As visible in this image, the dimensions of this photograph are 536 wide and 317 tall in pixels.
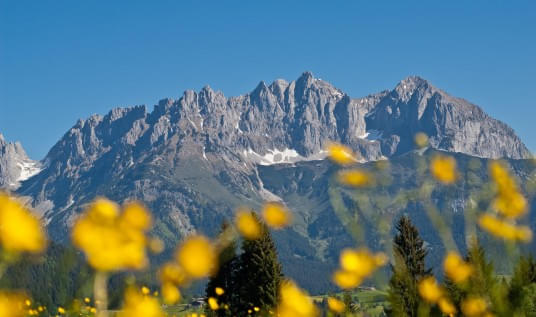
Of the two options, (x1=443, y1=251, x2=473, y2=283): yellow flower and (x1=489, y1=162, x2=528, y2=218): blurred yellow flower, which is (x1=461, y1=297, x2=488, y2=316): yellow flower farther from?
(x1=489, y1=162, x2=528, y2=218): blurred yellow flower

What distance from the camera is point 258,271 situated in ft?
115

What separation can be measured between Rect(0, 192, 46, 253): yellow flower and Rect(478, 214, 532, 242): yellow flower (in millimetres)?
2575

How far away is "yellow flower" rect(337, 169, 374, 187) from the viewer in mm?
3956

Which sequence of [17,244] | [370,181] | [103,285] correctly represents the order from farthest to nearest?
[370,181]
[103,285]
[17,244]

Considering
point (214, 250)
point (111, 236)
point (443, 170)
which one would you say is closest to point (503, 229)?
point (443, 170)

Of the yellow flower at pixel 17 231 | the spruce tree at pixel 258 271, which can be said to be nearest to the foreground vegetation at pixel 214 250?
the yellow flower at pixel 17 231

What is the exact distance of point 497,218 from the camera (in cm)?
384

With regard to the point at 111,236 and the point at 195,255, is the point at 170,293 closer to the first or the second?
the point at 195,255

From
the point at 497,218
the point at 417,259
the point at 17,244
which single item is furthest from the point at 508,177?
the point at 417,259

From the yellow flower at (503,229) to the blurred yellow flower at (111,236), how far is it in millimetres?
2078

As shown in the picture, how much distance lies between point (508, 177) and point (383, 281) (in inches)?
41.9

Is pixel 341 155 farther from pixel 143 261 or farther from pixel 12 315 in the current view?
pixel 12 315

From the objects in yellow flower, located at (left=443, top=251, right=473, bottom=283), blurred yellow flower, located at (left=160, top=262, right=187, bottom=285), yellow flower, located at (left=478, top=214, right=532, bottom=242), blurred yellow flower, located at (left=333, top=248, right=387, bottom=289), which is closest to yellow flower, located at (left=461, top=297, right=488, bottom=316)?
yellow flower, located at (left=443, top=251, right=473, bottom=283)

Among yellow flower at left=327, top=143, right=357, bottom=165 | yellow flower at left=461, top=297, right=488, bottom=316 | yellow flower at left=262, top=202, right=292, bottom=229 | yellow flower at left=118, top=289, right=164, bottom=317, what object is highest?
yellow flower at left=327, top=143, right=357, bottom=165
